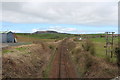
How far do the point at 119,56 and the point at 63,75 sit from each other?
7.86 meters

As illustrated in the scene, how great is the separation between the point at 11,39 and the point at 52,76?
60.3m

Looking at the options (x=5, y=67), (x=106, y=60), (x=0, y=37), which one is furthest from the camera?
(x=0, y=37)

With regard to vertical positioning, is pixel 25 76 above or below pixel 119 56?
Result: below

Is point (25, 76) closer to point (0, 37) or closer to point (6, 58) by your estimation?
point (6, 58)

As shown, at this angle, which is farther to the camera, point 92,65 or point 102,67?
point 92,65

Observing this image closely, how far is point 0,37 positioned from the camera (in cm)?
7600

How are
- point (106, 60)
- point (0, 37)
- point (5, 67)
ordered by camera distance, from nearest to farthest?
1. point (5, 67)
2. point (106, 60)
3. point (0, 37)

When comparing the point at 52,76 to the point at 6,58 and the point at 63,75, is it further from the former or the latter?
the point at 6,58

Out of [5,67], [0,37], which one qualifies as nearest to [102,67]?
[5,67]

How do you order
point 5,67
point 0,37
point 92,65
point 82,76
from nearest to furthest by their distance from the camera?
1. point 5,67
2. point 82,76
3. point 92,65
4. point 0,37

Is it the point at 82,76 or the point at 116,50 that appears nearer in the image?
the point at 82,76

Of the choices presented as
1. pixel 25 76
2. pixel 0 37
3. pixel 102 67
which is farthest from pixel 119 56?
pixel 0 37

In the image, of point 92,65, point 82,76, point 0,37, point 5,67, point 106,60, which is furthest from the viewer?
point 0,37

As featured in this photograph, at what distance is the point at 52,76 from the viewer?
2178 centimetres
